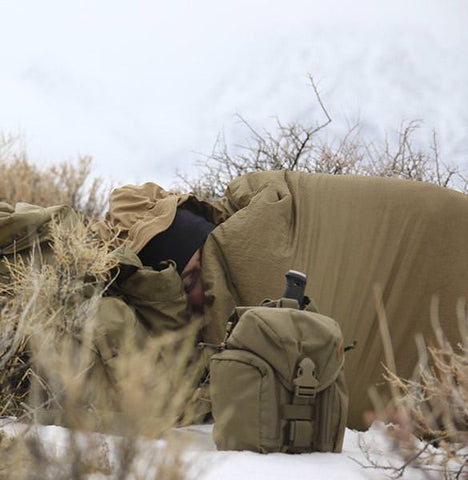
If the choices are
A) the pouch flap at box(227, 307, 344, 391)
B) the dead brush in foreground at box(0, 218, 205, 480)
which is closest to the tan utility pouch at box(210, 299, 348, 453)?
the pouch flap at box(227, 307, 344, 391)

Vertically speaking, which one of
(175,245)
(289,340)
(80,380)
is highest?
(175,245)

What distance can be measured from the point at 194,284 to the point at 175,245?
0.18 meters

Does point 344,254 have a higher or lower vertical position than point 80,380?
higher

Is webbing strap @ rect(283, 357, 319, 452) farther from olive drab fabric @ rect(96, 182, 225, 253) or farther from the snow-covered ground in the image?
olive drab fabric @ rect(96, 182, 225, 253)

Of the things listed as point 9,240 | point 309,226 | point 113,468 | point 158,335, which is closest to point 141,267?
point 158,335

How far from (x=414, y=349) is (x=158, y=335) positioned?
81cm

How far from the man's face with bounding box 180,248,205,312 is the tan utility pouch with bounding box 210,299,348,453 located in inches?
23.3

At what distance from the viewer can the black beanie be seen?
8.71ft

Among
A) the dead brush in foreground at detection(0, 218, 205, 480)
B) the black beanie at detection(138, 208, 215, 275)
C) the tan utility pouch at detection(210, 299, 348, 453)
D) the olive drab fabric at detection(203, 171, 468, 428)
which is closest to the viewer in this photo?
the dead brush in foreground at detection(0, 218, 205, 480)

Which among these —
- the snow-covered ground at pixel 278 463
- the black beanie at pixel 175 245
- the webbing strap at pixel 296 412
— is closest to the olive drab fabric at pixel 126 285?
the black beanie at pixel 175 245

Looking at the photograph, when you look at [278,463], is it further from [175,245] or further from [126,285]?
[175,245]

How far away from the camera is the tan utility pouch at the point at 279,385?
1.86m

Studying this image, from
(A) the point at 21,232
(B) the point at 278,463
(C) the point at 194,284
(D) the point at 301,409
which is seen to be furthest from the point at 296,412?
(A) the point at 21,232

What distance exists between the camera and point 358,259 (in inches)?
102
